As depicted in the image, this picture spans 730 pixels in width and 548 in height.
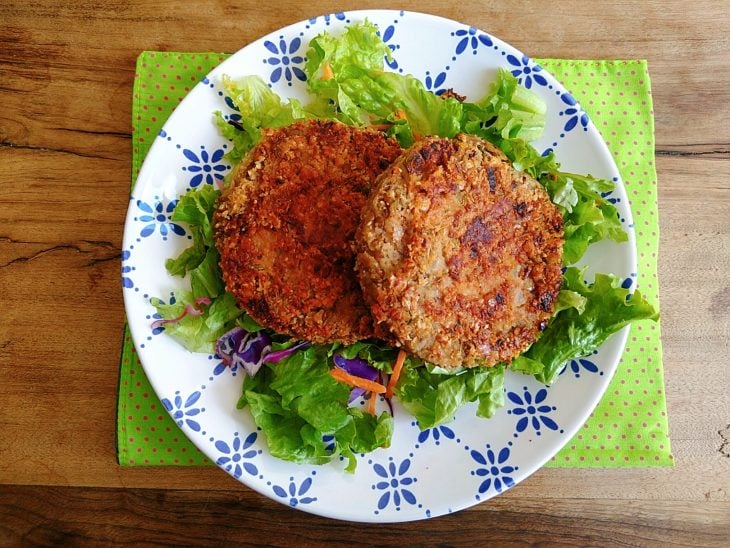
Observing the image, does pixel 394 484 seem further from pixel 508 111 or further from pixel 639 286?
pixel 508 111

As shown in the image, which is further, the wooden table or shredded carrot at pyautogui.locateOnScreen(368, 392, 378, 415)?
the wooden table

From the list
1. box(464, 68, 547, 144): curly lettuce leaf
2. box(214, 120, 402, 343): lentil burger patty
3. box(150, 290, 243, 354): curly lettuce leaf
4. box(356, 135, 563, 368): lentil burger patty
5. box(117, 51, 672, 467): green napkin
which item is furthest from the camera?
box(117, 51, 672, 467): green napkin

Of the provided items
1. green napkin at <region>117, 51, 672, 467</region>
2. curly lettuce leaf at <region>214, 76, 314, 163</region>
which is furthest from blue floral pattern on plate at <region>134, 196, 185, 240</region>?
green napkin at <region>117, 51, 672, 467</region>

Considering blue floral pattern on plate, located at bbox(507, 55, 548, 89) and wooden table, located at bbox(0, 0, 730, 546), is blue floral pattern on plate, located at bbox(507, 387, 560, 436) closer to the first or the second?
wooden table, located at bbox(0, 0, 730, 546)

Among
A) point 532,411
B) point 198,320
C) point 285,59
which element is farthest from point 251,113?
point 532,411

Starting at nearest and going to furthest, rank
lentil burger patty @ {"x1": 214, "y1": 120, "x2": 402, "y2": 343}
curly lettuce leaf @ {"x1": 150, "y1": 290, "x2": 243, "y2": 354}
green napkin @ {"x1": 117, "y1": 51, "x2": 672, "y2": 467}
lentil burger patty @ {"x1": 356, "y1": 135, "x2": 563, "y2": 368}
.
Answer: lentil burger patty @ {"x1": 356, "y1": 135, "x2": 563, "y2": 368}
lentil burger patty @ {"x1": 214, "y1": 120, "x2": 402, "y2": 343}
curly lettuce leaf @ {"x1": 150, "y1": 290, "x2": 243, "y2": 354}
green napkin @ {"x1": 117, "y1": 51, "x2": 672, "y2": 467}

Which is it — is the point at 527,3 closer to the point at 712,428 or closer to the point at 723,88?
the point at 723,88
